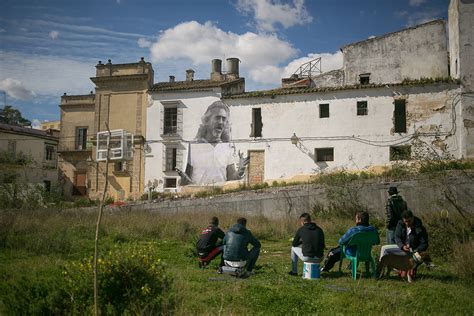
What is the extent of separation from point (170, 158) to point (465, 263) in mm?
22463

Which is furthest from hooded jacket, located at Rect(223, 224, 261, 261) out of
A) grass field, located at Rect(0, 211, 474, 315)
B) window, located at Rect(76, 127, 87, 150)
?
window, located at Rect(76, 127, 87, 150)

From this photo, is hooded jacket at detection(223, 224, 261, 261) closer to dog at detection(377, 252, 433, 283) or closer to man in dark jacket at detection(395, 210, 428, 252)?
dog at detection(377, 252, 433, 283)

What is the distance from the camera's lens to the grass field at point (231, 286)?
539 cm

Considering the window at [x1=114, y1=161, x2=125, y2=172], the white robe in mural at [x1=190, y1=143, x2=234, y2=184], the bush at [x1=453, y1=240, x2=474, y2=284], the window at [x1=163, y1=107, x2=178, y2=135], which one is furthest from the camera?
the window at [x1=114, y1=161, x2=125, y2=172]

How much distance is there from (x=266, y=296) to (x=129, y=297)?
235cm

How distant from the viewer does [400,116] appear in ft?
79.6

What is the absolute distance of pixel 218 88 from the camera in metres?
27.8

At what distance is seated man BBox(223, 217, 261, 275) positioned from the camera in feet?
27.8

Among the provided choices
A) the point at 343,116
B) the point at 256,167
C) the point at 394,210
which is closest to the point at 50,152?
the point at 256,167

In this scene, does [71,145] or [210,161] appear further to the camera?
[71,145]

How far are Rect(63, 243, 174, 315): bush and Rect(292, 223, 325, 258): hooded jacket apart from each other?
3539 millimetres

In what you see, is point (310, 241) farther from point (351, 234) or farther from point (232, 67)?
point (232, 67)

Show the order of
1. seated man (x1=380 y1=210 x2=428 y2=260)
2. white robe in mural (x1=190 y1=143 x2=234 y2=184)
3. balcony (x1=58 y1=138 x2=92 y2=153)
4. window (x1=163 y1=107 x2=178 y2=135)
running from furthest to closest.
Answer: balcony (x1=58 y1=138 x2=92 y2=153) → window (x1=163 y1=107 x2=178 y2=135) → white robe in mural (x1=190 y1=143 x2=234 y2=184) → seated man (x1=380 y1=210 x2=428 y2=260)

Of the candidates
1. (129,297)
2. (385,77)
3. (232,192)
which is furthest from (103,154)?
(385,77)
